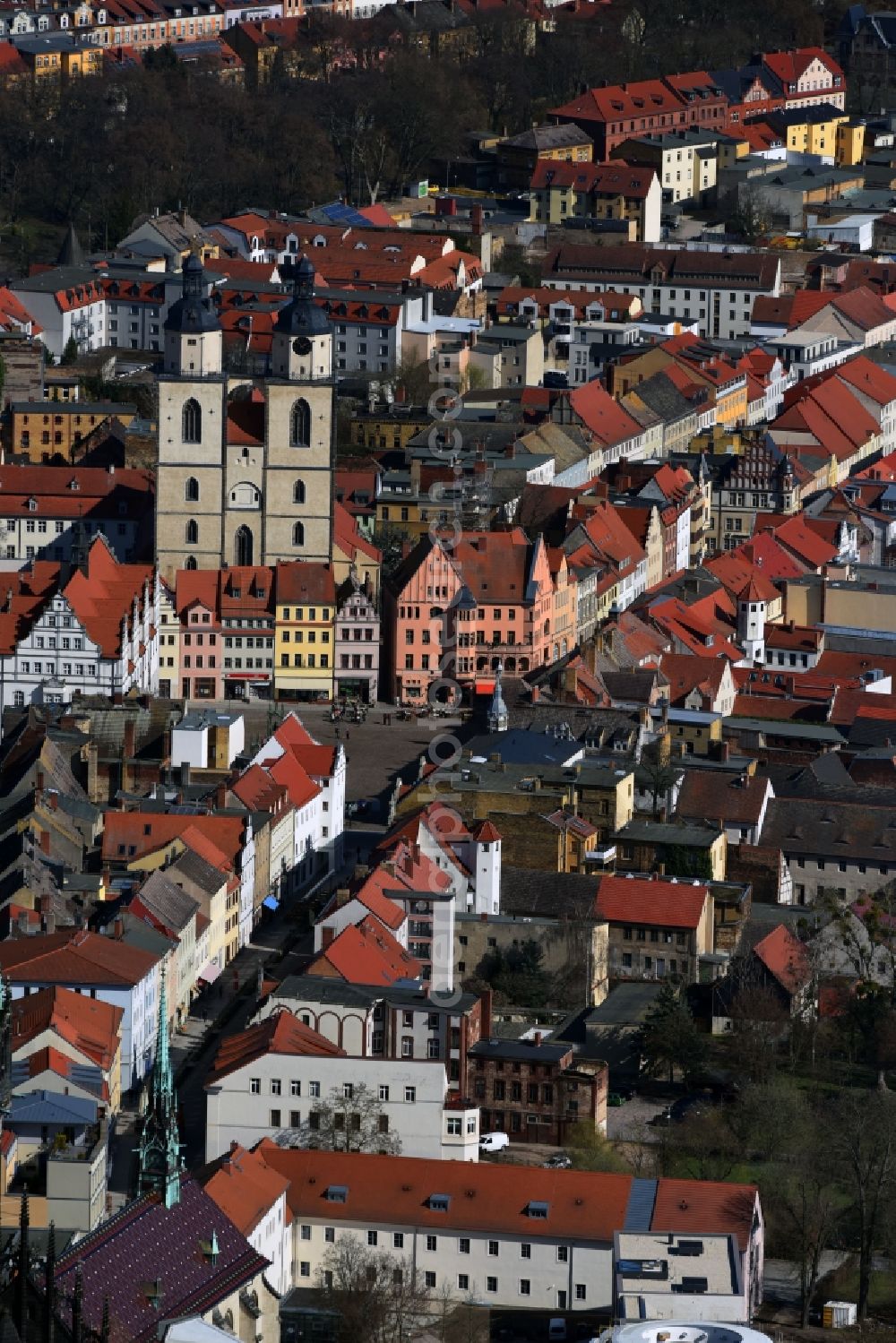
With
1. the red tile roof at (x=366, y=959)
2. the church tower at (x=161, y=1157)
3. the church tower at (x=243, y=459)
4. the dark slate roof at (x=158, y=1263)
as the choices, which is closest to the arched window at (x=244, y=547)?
the church tower at (x=243, y=459)

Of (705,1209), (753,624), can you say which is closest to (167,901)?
(705,1209)

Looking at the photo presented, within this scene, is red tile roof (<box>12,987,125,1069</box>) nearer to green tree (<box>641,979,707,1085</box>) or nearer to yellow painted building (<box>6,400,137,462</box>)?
green tree (<box>641,979,707,1085</box>)

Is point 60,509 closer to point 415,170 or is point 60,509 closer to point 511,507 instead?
point 511,507

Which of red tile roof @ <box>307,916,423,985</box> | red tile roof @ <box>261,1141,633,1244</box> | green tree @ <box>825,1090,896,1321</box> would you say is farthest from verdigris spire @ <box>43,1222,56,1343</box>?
red tile roof @ <box>307,916,423,985</box>

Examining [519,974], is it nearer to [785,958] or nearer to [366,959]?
[366,959]

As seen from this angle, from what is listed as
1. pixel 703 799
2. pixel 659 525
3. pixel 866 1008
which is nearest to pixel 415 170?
pixel 659 525
